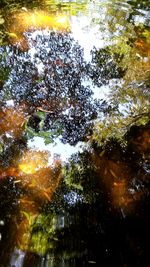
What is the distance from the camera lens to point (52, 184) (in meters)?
8.89

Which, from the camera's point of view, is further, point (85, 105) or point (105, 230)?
point (85, 105)

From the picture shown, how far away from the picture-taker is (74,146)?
9.30m

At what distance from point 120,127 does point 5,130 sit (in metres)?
3.94

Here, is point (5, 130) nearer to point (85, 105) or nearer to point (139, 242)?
point (85, 105)

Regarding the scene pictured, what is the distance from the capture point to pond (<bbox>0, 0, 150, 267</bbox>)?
6488mm

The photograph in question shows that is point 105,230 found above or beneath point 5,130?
beneath

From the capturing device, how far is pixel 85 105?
9.57m

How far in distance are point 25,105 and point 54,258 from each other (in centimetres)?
520

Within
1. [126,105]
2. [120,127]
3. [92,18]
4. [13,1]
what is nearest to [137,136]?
[120,127]

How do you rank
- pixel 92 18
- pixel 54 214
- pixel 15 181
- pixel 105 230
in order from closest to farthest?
1. pixel 105 230
2. pixel 54 214
3. pixel 15 181
4. pixel 92 18

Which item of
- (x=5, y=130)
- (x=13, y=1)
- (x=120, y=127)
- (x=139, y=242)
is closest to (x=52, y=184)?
(x=5, y=130)

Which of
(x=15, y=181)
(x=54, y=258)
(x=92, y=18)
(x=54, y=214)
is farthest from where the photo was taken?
(x=92, y=18)

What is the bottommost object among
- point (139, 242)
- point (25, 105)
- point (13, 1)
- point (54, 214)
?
point (54, 214)

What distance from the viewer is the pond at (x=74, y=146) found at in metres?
6.49
